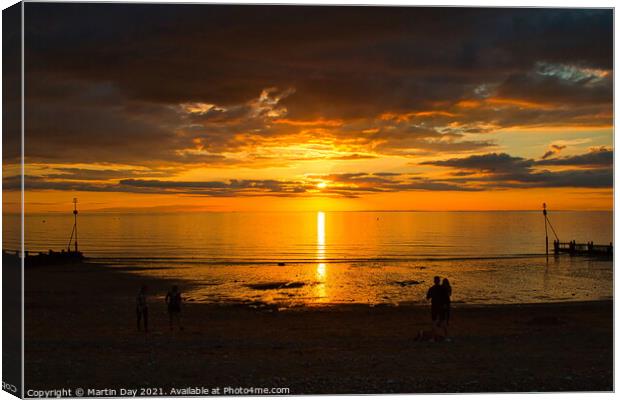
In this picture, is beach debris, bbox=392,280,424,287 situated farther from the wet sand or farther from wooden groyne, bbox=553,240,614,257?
wooden groyne, bbox=553,240,614,257

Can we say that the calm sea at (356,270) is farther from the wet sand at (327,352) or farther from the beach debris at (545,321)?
the beach debris at (545,321)

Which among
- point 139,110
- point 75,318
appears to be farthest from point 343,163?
point 75,318

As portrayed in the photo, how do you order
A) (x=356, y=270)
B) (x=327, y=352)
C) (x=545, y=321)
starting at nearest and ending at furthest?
(x=327, y=352) < (x=545, y=321) < (x=356, y=270)

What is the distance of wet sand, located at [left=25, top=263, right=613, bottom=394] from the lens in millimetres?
13469

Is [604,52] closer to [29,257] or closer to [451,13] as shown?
[451,13]

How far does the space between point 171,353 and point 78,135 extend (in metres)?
6.17

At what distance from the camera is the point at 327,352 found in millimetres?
15234

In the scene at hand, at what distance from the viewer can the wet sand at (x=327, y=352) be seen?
13469 mm

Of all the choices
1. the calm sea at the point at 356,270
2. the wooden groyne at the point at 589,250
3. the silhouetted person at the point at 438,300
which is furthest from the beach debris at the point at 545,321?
the wooden groyne at the point at 589,250

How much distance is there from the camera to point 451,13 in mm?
14430

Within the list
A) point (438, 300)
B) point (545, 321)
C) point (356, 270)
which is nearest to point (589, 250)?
point (356, 270)

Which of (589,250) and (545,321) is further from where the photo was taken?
(589,250)

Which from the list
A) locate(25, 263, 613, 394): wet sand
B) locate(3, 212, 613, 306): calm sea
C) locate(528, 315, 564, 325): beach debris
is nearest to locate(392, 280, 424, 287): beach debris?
locate(3, 212, 613, 306): calm sea

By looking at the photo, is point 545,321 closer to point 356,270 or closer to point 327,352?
point 327,352
